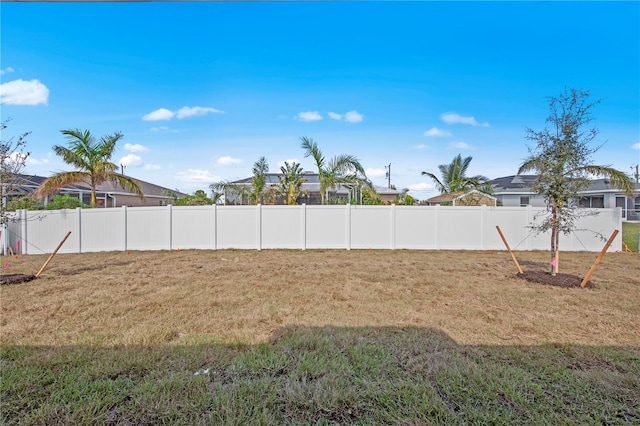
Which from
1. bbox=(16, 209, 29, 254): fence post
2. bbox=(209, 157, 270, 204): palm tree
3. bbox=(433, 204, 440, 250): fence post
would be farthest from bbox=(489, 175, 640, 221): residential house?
bbox=(16, 209, 29, 254): fence post

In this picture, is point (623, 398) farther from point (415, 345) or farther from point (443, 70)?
point (443, 70)

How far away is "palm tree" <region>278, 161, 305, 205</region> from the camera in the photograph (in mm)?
13352

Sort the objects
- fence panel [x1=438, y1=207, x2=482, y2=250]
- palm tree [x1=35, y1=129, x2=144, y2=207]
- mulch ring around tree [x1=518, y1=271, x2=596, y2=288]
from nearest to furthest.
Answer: mulch ring around tree [x1=518, y1=271, x2=596, y2=288] → fence panel [x1=438, y1=207, x2=482, y2=250] → palm tree [x1=35, y1=129, x2=144, y2=207]

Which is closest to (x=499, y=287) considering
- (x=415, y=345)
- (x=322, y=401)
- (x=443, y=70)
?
(x=415, y=345)

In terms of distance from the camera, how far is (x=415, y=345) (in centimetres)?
321

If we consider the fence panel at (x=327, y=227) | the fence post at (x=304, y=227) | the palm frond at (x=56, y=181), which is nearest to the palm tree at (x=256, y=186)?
the fence post at (x=304, y=227)

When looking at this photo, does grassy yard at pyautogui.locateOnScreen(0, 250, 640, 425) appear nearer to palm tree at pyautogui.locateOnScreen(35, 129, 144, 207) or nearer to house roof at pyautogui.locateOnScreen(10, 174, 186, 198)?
palm tree at pyautogui.locateOnScreen(35, 129, 144, 207)

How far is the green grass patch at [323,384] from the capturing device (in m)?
2.11

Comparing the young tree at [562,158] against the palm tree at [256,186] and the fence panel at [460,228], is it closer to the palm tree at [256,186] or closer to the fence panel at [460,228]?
the fence panel at [460,228]

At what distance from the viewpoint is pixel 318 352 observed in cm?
306

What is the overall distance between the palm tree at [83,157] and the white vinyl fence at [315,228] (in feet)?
5.54

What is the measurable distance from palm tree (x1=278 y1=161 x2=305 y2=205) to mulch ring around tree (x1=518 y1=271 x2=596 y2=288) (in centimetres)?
908

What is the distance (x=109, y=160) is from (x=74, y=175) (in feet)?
4.15

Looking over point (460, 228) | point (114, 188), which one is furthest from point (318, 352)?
point (114, 188)
